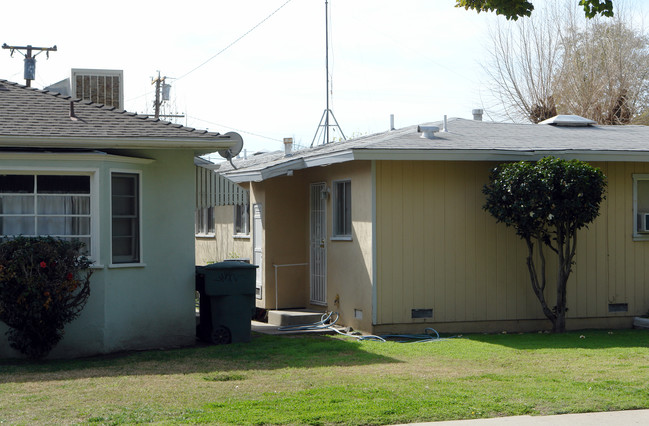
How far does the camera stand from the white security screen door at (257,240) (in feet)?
53.7

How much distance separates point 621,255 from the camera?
14.2 meters

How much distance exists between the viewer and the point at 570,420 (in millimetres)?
7250

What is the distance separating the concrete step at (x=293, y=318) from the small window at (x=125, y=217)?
3354 mm

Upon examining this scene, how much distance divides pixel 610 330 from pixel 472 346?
3.37 metres

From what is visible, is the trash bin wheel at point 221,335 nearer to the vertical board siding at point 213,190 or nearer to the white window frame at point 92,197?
the white window frame at point 92,197

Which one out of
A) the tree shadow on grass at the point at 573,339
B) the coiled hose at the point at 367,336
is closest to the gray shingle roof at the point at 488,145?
the coiled hose at the point at 367,336

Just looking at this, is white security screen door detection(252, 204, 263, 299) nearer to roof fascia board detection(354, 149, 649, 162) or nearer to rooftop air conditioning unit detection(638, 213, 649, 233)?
roof fascia board detection(354, 149, 649, 162)

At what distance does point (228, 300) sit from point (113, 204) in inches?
85.8

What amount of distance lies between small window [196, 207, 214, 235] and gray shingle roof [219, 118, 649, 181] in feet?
14.4

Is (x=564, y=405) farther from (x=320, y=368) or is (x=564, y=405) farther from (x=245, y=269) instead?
(x=245, y=269)

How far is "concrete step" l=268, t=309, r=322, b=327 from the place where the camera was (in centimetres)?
1435

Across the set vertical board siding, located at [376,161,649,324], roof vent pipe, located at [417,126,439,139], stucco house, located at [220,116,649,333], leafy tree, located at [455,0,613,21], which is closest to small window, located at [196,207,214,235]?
stucco house, located at [220,116,649,333]

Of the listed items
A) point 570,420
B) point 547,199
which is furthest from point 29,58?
point 570,420

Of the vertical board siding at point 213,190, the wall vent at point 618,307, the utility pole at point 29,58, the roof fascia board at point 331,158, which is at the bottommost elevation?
the wall vent at point 618,307
